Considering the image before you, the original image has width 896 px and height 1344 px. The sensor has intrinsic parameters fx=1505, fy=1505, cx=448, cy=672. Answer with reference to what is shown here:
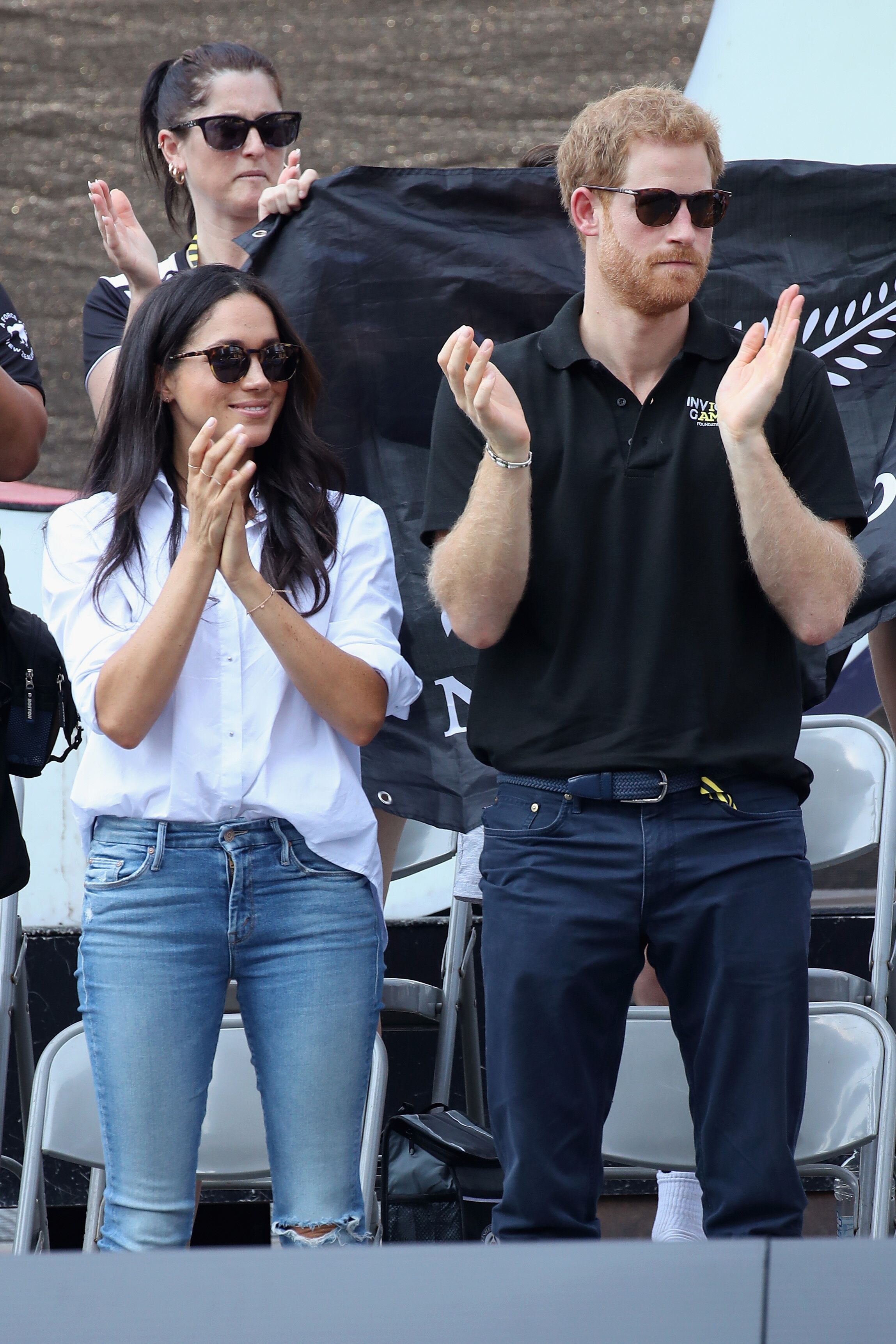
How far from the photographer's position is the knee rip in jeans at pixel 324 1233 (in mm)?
2172

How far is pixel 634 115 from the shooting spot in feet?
7.72

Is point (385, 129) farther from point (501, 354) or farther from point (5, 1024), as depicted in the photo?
point (5, 1024)

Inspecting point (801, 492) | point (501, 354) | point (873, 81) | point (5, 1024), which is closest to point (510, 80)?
point (873, 81)

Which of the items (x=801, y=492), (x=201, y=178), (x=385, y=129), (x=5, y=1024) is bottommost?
(x=5, y=1024)

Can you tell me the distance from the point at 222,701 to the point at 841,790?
1.56m

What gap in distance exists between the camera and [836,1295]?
93 cm

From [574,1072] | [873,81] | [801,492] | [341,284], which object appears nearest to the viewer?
[574,1072]

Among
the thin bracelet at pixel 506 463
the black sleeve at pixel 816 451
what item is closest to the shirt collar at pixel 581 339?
the black sleeve at pixel 816 451

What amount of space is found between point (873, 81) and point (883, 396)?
148 cm

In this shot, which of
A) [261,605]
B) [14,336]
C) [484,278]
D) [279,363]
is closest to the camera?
[261,605]

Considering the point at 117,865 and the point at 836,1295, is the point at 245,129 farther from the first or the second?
the point at 836,1295

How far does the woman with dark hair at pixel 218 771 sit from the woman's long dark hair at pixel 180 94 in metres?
0.84

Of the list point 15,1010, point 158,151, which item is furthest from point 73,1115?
point 158,151

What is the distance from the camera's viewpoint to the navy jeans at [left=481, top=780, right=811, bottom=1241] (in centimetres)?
213
